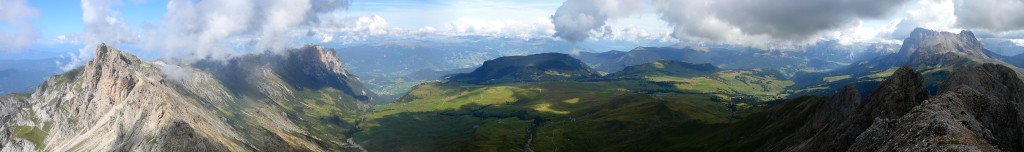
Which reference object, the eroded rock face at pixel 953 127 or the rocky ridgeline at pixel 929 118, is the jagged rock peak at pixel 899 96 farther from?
the eroded rock face at pixel 953 127

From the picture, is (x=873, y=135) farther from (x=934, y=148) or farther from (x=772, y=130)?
(x=772, y=130)

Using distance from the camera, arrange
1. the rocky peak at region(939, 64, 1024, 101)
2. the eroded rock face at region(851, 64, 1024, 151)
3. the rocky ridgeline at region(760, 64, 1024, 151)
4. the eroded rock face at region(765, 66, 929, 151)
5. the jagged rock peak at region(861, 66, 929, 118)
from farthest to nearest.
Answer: the rocky peak at region(939, 64, 1024, 101) < the jagged rock peak at region(861, 66, 929, 118) < the eroded rock face at region(765, 66, 929, 151) < the rocky ridgeline at region(760, 64, 1024, 151) < the eroded rock face at region(851, 64, 1024, 151)

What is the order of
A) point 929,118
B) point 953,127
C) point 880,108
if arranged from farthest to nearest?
point 880,108, point 929,118, point 953,127

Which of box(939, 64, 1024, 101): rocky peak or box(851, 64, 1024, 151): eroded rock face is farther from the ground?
box(939, 64, 1024, 101): rocky peak

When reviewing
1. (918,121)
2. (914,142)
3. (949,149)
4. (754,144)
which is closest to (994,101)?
(918,121)

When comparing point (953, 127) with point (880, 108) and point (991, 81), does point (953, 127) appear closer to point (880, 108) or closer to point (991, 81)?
point (880, 108)

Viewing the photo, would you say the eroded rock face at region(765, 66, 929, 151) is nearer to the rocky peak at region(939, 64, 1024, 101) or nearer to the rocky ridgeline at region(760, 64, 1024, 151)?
the rocky ridgeline at region(760, 64, 1024, 151)

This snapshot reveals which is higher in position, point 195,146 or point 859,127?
point 859,127

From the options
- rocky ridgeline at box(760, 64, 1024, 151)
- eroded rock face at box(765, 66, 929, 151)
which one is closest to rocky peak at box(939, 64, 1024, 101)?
rocky ridgeline at box(760, 64, 1024, 151)

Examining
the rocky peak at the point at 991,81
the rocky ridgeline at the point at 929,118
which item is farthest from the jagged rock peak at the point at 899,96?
the rocky peak at the point at 991,81

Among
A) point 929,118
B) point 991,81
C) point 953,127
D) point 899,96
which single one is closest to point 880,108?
point 899,96

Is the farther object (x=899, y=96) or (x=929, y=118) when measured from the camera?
(x=899, y=96)
